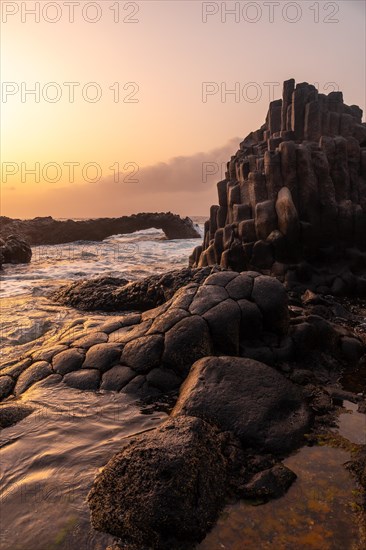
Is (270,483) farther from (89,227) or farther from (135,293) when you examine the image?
(89,227)

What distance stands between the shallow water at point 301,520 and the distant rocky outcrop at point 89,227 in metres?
42.6

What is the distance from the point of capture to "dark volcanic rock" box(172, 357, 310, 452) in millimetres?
4445

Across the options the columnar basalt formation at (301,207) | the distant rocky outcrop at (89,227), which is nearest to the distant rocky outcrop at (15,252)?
the distant rocky outcrop at (89,227)

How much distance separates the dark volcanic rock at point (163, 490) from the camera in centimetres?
313

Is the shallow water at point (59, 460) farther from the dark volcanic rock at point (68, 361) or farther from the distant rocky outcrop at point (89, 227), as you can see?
the distant rocky outcrop at point (89, 227)

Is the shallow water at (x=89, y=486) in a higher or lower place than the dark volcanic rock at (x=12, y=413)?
lower

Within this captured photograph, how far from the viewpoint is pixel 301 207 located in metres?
13.3

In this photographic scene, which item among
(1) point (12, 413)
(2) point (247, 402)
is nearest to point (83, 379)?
(1) point (12, 413)

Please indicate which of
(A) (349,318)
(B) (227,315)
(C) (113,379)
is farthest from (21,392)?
(A) (349,318)

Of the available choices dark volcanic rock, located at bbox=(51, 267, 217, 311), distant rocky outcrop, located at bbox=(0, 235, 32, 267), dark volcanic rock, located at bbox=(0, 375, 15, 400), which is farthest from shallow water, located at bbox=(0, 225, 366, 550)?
distant rocky outcrop, located at bbox=(0, 235, 32, 267)

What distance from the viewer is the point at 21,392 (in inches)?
234

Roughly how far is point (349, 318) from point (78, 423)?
704 centimetres

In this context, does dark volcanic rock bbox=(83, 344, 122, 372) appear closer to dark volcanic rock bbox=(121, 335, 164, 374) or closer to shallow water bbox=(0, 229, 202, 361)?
dark volcanic rock bbox=(121, 335, 164, 374)

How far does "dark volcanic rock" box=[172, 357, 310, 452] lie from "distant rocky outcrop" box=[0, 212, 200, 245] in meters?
40.7
